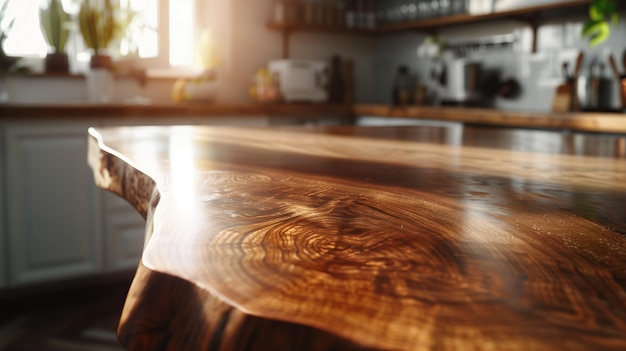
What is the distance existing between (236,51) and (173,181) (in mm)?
3255

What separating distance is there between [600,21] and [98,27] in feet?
8.01

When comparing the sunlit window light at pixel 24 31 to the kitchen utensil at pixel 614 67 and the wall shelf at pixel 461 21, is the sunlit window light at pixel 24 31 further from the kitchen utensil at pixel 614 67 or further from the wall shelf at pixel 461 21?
the kitchen utensil at pixel 614 67

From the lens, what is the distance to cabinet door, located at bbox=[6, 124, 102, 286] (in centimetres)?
255

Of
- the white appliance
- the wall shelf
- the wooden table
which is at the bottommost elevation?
the wooden table

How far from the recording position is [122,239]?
2787 mm

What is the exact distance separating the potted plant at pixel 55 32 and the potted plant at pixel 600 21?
8.31 ft

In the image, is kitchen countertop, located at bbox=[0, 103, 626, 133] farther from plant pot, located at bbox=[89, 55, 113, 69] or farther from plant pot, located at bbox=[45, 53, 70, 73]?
plant pot, located at bbox=[45, 53, 70, 73]

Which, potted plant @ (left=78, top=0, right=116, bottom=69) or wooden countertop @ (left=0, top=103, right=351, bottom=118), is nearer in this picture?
wooden countertop @ (left=0, top=103, right=351, bottom=118)

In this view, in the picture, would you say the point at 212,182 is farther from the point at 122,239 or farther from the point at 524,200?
the point at 122,239

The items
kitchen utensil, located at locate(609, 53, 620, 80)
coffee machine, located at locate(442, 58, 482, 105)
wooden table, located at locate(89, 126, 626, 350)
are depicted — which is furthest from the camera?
coffee machine, located at locate(442, 58, 482, 105)

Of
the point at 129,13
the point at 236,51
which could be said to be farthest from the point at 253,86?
the point at 129,13

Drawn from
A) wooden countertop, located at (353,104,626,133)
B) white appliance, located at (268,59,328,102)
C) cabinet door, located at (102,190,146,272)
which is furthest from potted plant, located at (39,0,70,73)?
wooden countertop, located at (353,104,626,133)

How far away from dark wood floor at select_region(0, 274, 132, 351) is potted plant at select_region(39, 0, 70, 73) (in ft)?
3.91

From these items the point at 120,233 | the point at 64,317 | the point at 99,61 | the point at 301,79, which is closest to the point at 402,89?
the point at 301,79
